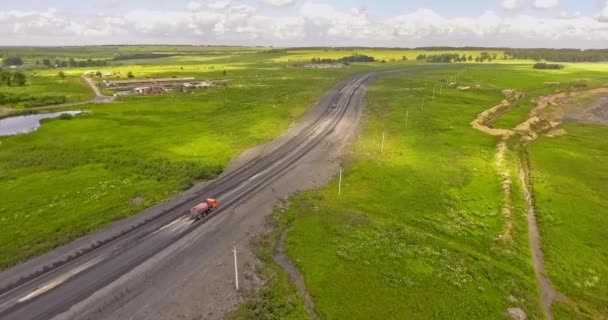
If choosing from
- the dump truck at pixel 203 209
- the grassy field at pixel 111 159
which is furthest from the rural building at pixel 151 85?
the dump truck at pixel 203 209

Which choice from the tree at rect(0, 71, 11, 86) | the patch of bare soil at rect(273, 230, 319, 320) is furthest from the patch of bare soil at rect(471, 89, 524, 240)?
the tree at rect(0, 71, 11, 86)

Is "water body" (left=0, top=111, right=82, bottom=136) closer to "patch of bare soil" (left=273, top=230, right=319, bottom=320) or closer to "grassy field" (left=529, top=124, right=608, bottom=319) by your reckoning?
"patch of bare soil" (left=273, top=230, right=319, bottom=320)

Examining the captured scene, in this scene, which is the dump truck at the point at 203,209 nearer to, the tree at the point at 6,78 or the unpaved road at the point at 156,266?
the unpaved road at the point at 156,266

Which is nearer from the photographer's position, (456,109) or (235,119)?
(235,119)

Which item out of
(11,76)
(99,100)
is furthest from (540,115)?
(11,76)

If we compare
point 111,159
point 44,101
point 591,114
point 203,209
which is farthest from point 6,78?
point 591,114

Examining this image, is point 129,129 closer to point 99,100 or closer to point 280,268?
point 99,100
